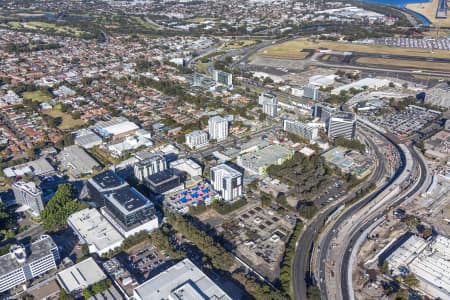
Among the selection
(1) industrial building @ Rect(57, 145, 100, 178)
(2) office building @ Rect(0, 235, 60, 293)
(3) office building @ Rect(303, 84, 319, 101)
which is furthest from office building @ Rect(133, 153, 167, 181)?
(3) office building @ Rect(303, 84, 319, 101)

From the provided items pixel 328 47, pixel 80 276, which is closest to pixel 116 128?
pixel 80 276

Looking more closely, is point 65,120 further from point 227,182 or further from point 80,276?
point 80,276

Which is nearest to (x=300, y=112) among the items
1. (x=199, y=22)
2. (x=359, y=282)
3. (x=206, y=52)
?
(x=359, y=282)

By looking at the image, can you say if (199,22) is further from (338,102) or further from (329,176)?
(329,176)

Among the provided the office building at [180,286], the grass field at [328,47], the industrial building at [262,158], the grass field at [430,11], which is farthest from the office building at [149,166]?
the grass field at [430,11]

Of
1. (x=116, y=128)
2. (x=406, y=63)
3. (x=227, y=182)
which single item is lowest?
(x=116, y=128)

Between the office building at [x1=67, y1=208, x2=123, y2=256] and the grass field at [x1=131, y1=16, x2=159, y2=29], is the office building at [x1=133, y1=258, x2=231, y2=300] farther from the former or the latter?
the grass field at [x1=131, y1=16, x2=159, y2=29]
